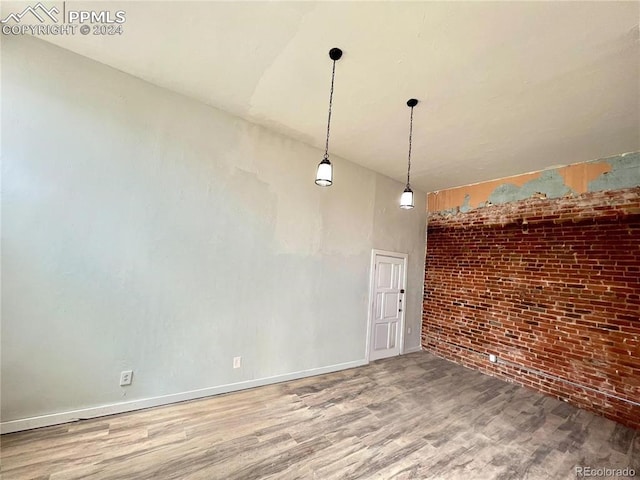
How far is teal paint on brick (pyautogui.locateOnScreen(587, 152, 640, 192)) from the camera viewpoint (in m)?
3.27

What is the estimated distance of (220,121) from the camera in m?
3.15

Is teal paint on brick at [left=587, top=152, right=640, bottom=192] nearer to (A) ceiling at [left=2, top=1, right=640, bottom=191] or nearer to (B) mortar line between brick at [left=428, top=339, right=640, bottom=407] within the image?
(A) ceiling at [left=2, top=1, right=640, bottom=191]

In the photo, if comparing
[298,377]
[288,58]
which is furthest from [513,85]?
[298,377]

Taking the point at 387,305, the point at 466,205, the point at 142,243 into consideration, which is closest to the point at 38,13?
the point at 142,243

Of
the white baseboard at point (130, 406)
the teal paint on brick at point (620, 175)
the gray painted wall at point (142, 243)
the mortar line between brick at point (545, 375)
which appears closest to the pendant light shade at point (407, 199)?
the gray painted wall at point (142, 243)

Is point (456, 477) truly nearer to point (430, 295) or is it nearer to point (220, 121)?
point (430, 295)

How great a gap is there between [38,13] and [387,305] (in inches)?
208

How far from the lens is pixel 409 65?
7.41 ft

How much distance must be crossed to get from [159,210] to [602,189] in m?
5.44

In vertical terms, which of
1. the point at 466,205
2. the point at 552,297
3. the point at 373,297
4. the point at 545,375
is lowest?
the point at 545,375

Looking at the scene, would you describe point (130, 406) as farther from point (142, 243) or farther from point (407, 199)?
point (407, 199)

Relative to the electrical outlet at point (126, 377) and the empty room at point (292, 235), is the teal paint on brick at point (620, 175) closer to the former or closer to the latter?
the empty room at point (292, 235)

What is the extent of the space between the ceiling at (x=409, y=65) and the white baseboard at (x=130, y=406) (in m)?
3.22

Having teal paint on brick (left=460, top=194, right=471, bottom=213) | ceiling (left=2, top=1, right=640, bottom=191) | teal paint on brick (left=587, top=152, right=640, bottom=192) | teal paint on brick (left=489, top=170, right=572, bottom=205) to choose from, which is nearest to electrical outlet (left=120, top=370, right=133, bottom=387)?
ceiling (left=2, top=1, right=640, bottom=191)
